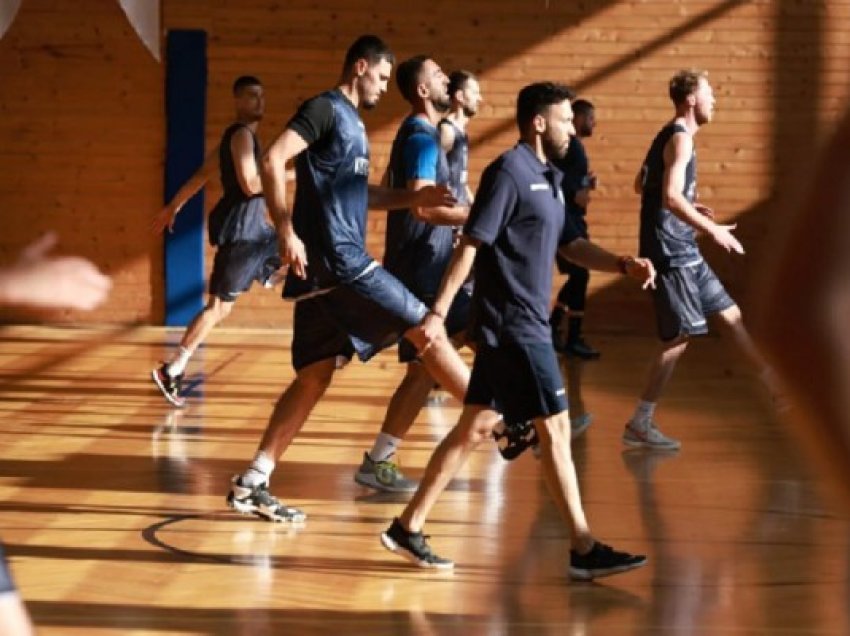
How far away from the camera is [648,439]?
28.4ft

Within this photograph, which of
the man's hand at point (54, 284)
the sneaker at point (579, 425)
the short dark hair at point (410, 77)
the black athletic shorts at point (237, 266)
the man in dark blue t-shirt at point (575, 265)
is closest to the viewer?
the man's hand at point (54, 284)

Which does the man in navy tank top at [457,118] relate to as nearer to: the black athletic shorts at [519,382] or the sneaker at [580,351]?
the black athletic shorts at [519,382]

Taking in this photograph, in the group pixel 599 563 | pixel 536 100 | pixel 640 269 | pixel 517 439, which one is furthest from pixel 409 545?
pixel 536 100

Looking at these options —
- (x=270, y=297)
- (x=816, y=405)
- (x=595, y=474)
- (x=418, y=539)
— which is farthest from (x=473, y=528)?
(x=270, y=297)

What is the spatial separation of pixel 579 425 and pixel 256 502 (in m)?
3.01

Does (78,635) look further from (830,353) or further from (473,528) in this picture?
(830,353)

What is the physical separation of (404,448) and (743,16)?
735cm

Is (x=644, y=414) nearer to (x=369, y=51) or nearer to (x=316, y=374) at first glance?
(x=316, y=374)

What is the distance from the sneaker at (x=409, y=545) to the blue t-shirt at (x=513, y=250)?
730mm

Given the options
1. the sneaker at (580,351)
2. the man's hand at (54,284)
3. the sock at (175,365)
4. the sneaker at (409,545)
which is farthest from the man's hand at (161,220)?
the man's hand at (54,284)

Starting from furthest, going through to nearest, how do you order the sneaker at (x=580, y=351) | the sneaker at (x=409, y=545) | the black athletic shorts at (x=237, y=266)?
the sneaker at (x=580, y=351), the black athletic shorts at (x=237, y=266), the sneaker at (x=409, y=545)

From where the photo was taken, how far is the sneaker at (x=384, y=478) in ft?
23.9

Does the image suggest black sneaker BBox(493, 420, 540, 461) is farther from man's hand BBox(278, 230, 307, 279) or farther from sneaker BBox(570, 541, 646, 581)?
man's hand BBox(278, 230, 307, 279)

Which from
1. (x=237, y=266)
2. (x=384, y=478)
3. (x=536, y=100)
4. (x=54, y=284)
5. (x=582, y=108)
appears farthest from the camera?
(x=582, y=108)
